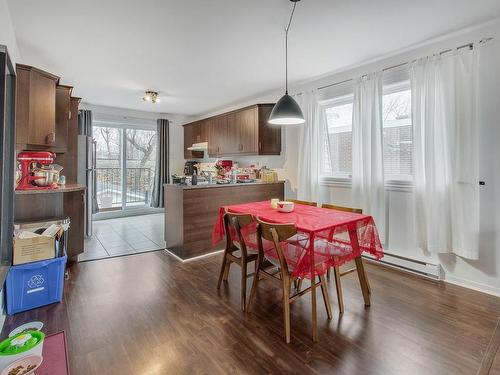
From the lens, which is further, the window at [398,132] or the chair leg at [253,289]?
the window at [398,132]

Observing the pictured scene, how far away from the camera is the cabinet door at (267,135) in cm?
449

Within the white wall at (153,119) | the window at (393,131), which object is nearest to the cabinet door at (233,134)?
the window at (393,131)

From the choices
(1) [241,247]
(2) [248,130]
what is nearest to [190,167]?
(2) [248,130]

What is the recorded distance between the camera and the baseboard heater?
111 inches

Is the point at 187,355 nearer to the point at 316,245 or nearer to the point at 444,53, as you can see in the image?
the point at 316,245

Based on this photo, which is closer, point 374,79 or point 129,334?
point 129,334

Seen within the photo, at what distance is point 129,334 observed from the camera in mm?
1919

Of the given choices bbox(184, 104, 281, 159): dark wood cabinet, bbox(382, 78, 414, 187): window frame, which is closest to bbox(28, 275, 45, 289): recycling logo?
bbox(184, 104, 281, 159): dark wood cabinet

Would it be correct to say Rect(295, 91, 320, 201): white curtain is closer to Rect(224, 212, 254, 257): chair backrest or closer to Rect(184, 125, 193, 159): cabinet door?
Rect(224, 212, 254, 257): chair backrest

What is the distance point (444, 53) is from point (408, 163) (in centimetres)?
118

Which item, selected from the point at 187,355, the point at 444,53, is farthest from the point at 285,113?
the point at 187,355

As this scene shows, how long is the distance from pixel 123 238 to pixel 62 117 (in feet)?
7.01

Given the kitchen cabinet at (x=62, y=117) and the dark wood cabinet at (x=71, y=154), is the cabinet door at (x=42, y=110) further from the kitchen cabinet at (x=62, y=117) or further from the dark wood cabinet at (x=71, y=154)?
the dark wood cabinet at (x=71, y=154)

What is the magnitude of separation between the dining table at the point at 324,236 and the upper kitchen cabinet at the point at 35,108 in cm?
215
